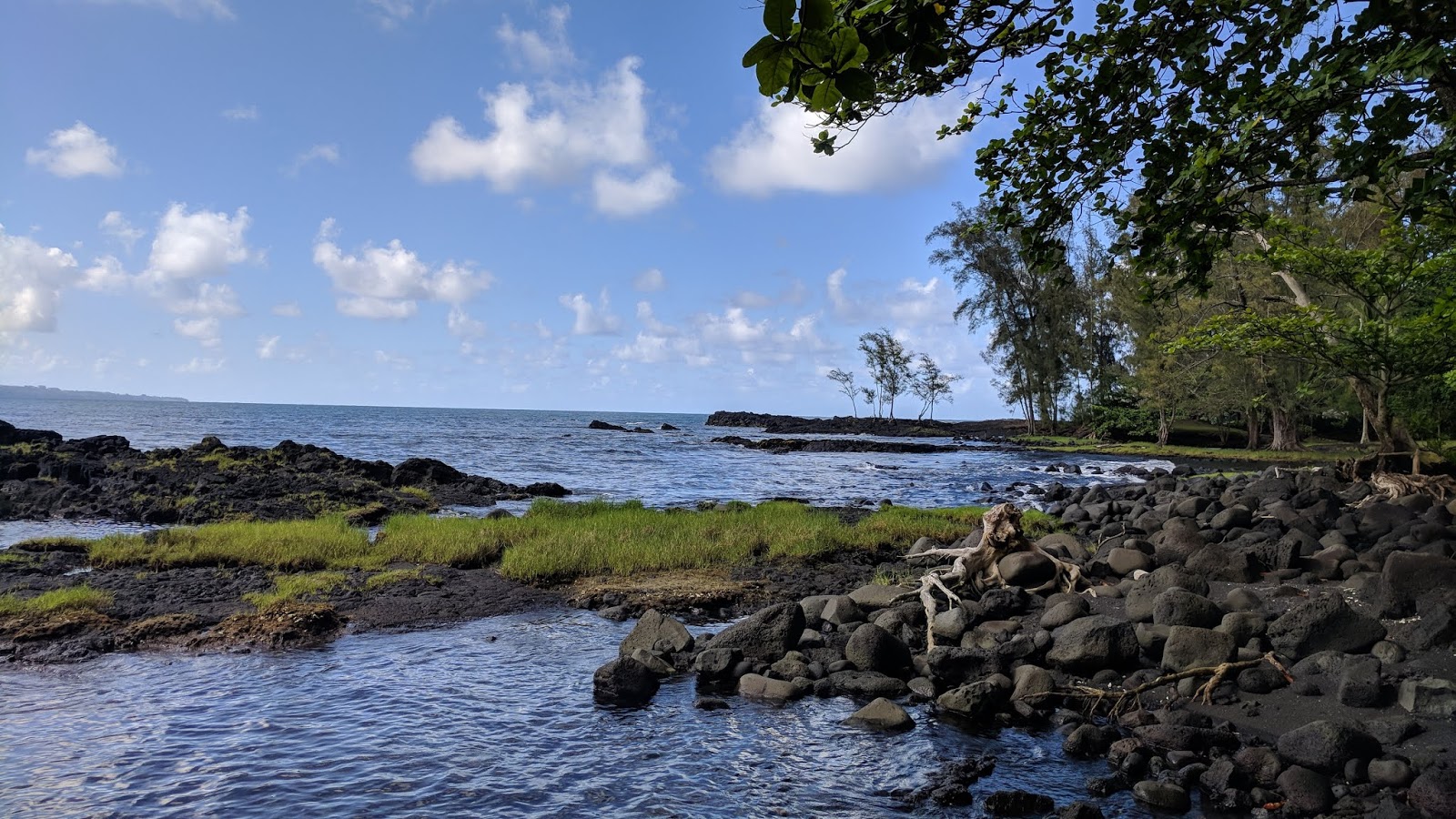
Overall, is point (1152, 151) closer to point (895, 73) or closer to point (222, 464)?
point (895, 73)

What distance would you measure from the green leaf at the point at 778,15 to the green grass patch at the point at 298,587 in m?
13.0

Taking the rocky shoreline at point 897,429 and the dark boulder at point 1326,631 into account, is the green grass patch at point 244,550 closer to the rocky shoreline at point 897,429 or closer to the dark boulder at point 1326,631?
the dark boulder at point 1326,631

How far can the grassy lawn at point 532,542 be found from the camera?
1549cm

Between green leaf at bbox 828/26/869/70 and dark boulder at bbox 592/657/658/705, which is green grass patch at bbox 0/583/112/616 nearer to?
dark boulder at bbox 592/657/658/705

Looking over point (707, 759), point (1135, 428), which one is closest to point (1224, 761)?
point (707, 759)

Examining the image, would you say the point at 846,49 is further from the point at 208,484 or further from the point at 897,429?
the point at 897,429

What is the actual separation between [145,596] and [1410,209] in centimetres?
1684

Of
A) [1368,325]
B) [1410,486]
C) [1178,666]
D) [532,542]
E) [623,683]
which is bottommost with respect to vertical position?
[623,683]

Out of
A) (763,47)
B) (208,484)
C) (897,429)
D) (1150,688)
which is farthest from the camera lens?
(897,429)

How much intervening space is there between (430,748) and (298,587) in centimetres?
714

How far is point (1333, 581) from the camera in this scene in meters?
11.6

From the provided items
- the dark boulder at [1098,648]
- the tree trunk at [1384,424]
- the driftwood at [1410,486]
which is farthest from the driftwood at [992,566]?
the tree trunk at [1384,424]

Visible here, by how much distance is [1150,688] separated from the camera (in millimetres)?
8797

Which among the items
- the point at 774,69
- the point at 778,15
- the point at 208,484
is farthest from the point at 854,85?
the point at 208,484
